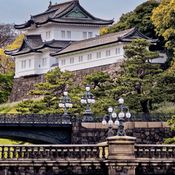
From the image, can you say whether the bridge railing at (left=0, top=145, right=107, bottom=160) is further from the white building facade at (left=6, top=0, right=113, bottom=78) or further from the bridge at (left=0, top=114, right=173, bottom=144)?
the white building facade at (left=6, top=0, right=113, bottom=78)

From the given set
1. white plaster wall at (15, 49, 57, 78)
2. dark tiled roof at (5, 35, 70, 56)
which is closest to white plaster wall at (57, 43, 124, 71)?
white plaster wall at (15, 49, 57, 78)

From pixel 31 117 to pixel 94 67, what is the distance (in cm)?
3130

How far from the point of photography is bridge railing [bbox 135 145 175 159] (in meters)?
50.4

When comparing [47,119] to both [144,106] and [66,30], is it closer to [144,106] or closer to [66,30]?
[144,106]

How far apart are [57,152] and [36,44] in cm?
7241

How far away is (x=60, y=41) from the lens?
122m

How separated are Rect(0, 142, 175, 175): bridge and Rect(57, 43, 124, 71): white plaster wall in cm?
5039

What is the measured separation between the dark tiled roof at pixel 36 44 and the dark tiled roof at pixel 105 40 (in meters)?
4.89

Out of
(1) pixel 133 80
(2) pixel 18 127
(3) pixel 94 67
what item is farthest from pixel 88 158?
(3) pixel 94 67

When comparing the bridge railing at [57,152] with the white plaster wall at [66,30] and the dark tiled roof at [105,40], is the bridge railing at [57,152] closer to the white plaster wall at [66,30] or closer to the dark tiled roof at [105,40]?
the dark tiled roof at [105,40]

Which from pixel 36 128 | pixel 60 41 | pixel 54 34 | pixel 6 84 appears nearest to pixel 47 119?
pixel 36 128

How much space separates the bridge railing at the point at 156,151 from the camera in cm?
5041

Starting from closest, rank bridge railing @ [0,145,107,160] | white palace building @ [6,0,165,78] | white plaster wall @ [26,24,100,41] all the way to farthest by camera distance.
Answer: bridge railing @ [0,145,107,160], white palace building @ [6,0,165,78], white plaster wall @ [26,24,100,41]

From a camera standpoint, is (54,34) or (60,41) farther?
→ (60,41)
